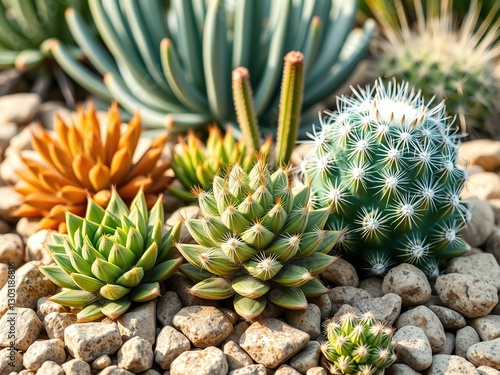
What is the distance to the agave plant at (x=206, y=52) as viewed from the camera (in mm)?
3760

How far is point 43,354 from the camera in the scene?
2.34m

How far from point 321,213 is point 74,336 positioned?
3.41ft

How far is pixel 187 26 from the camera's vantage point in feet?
12.5

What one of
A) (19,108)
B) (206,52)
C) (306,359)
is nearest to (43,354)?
(306,359)

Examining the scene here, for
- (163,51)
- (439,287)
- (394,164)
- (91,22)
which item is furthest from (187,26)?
(439,287)

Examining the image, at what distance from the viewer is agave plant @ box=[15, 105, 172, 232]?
3.10 m

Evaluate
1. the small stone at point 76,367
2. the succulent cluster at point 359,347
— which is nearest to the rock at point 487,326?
the succulent cluster at point 359,347

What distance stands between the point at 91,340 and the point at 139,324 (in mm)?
204

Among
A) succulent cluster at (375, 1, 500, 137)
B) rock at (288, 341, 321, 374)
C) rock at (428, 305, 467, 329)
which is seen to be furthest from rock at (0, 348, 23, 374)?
succulent cluster at (375, 1, 500, 137)

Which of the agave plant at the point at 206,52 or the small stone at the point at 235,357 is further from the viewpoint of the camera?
the agave plant at the point at 206,52

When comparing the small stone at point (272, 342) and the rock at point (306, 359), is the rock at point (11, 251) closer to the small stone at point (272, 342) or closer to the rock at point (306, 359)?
the small stone at point (272, 342)

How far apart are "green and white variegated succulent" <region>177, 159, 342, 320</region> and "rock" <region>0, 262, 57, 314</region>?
62cm

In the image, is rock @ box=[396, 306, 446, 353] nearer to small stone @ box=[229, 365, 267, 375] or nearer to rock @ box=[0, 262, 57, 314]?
small stone @ box=[229, 365, 267, 375]

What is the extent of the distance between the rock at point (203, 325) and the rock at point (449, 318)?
0.85 meters
